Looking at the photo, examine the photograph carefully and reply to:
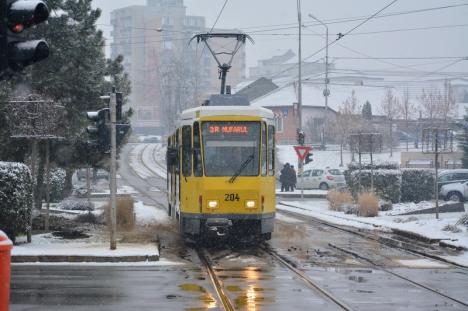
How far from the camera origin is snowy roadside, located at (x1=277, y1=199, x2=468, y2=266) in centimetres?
1962

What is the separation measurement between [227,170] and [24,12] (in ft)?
37.5

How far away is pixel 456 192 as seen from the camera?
37875 mm

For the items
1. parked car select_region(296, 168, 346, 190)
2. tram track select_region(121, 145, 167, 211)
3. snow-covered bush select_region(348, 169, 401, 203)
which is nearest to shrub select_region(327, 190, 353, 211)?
snow-covered bush select_region(348, 169, 401, 203)

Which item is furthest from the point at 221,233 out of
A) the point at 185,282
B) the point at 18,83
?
the point at 185,282

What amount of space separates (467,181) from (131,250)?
25.9 meters

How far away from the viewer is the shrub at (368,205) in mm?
28656

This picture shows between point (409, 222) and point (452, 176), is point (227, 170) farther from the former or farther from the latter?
point (452, 176)

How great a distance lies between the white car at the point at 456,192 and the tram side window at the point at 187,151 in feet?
73.9

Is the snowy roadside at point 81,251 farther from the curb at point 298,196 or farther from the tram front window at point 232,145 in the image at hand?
the curb at point 298,196

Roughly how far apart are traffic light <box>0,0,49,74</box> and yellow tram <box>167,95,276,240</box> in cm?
1097

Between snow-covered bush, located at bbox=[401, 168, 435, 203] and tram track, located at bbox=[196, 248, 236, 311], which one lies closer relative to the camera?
tram track, located at bbox=[196, 248, 236, 311]

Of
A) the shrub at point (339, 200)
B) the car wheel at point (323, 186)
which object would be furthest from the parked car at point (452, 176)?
the car wheel at point (323, 186)

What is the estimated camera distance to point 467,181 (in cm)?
3834

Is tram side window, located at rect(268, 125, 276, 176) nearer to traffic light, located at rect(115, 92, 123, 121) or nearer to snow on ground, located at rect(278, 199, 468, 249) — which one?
traffic light, located at rect(115, 92, 123, 121)
